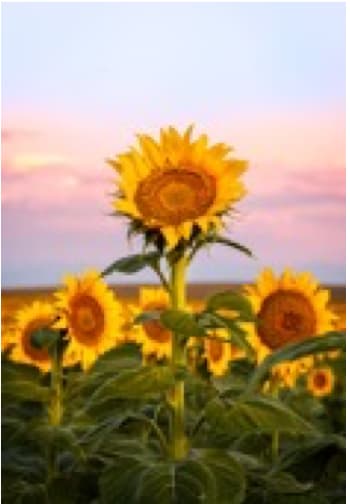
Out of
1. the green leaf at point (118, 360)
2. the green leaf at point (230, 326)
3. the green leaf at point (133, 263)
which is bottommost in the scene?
the green leaf at point (118, 360)

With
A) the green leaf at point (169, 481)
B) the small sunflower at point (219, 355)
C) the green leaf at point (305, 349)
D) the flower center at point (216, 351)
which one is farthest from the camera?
the flower center at point (216, 351)

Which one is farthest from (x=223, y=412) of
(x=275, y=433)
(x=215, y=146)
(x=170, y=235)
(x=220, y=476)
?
(x=275, y=433)

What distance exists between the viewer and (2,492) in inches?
82.4

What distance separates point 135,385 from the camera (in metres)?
1.69

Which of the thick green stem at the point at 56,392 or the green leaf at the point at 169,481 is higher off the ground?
the thick green stem at the point at 56,392

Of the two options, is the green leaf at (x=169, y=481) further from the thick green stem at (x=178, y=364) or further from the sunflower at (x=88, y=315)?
the sunflower at (x=88, y=315)

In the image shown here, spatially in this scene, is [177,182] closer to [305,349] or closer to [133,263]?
[133,263]

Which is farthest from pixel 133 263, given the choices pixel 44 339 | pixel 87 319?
pixel 87 319

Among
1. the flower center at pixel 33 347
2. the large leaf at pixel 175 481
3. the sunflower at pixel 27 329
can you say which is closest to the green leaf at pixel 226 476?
the large leaf at pixel 175 481

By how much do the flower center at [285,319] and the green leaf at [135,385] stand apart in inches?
32.6

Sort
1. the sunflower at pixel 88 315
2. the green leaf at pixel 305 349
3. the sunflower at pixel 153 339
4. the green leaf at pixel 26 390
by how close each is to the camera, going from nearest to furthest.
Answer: the green leaf at pixel 305 349 → the green leaf at pixel 26 390 → the sunflower at pixel 88 315 → the sunflower at pixel 153 339

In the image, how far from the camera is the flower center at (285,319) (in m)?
2.53

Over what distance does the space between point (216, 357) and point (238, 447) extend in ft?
3.04

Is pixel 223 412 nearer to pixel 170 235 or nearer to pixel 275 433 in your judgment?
pixel 170 235
